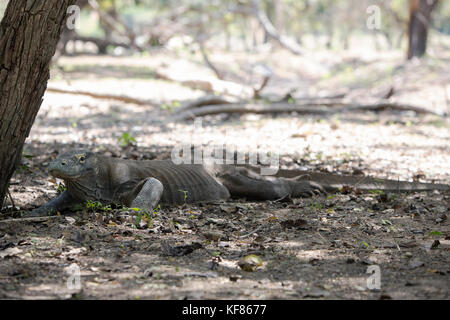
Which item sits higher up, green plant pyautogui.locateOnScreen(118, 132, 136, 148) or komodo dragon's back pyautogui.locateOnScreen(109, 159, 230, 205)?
green plant pyautogui.locateOnScreen(118, 132, 136, 148)

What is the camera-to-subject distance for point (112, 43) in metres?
21.2

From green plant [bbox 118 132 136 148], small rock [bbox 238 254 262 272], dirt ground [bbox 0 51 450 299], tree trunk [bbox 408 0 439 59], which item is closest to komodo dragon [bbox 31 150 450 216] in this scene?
dirt ground [bbox 0 51 450 299]

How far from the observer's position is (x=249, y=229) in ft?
13.2

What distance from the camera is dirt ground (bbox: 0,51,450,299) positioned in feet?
9.43

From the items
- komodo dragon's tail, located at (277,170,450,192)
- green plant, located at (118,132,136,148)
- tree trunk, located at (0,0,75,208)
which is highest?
tree trunk, located at (0,0,75,208)

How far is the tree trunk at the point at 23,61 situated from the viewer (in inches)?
143

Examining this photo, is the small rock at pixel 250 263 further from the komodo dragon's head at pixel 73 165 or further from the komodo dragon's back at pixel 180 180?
the komodo dragon's head at pixel 73 165

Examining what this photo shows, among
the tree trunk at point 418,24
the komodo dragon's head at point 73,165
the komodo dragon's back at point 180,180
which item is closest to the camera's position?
the komodo dragon's head at point 73,165

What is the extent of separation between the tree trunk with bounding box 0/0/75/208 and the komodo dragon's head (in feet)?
1.03

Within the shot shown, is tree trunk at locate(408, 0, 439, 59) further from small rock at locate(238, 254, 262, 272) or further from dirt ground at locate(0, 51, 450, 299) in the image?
small rock at locate(238, 254, 262, 272)

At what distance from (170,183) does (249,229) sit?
1006mm

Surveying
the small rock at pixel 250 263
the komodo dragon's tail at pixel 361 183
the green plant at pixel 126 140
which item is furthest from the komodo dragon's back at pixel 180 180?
the green plant at pixel 126 140

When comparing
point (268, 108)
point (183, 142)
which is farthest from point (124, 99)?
point (183, 142)

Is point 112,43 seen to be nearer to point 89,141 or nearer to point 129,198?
point 89,141
